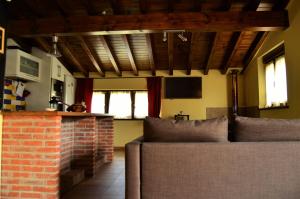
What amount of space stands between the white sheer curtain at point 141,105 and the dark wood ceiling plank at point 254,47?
107 inches

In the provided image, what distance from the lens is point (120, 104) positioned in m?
7.02

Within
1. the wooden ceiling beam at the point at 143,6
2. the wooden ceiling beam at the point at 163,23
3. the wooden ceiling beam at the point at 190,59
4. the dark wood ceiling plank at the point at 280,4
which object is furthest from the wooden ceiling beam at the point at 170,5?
the dark wood ceiling plank at the point at 280,4

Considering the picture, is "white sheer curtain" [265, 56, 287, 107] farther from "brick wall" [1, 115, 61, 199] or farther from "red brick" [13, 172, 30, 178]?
"red brick" [13, 172, 30, 178]

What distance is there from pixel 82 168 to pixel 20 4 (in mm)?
3276

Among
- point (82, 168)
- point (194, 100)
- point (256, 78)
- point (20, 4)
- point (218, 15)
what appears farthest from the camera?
point (194, 100)

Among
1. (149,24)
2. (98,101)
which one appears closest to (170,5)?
(149,24)

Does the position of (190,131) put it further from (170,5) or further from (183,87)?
(183,87)

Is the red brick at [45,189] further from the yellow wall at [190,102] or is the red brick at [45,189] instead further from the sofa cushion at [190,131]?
the yellow wall at [190,102]

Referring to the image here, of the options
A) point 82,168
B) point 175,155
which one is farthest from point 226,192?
point 82,168

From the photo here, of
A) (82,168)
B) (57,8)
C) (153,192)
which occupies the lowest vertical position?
(82,168)

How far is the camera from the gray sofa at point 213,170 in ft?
5.74

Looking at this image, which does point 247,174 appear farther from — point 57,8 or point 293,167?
point 57,8

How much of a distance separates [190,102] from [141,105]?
133cm

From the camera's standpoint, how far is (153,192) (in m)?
1.79
